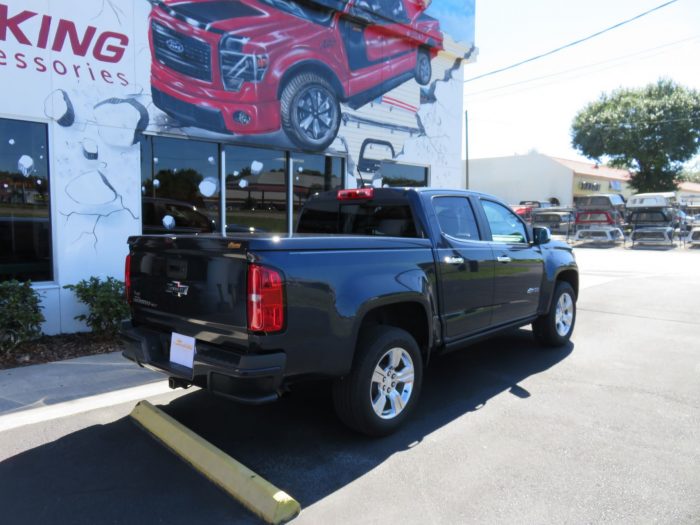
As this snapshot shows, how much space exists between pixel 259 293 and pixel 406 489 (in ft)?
4.76

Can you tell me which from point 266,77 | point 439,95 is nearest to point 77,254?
point 266,77

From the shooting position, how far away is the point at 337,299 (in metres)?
3.35

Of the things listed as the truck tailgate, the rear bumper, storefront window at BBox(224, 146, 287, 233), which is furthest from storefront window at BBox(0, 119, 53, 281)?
the rear bumper

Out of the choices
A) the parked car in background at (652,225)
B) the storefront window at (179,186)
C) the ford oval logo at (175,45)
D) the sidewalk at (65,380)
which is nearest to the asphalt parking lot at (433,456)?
the sidewalk at (65,380)

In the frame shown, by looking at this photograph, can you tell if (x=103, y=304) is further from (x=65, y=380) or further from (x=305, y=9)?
(x=305, y=9)

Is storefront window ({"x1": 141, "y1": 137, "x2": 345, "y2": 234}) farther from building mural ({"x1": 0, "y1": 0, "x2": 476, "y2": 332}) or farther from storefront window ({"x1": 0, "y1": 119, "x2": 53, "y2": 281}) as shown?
storefront window ({"x1": 0, "y1": 119, "x2": 53, "y2": 281})

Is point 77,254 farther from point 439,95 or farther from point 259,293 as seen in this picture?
point 439,95

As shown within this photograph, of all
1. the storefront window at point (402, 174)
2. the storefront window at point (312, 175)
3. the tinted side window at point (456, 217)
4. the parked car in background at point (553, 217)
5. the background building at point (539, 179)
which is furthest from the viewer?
the background building at point (539, 179)

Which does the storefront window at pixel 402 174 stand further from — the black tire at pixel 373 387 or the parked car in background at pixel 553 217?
the parked car in background at pixel 553 217

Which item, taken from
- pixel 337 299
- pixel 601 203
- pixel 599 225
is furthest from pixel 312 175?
pixel 601 203

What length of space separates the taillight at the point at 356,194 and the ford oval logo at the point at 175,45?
12.7 feet

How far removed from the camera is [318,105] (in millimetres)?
8984

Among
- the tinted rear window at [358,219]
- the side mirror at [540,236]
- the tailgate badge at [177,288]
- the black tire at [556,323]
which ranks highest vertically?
the tinted rear window at [358,219]

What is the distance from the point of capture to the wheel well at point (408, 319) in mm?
4014
